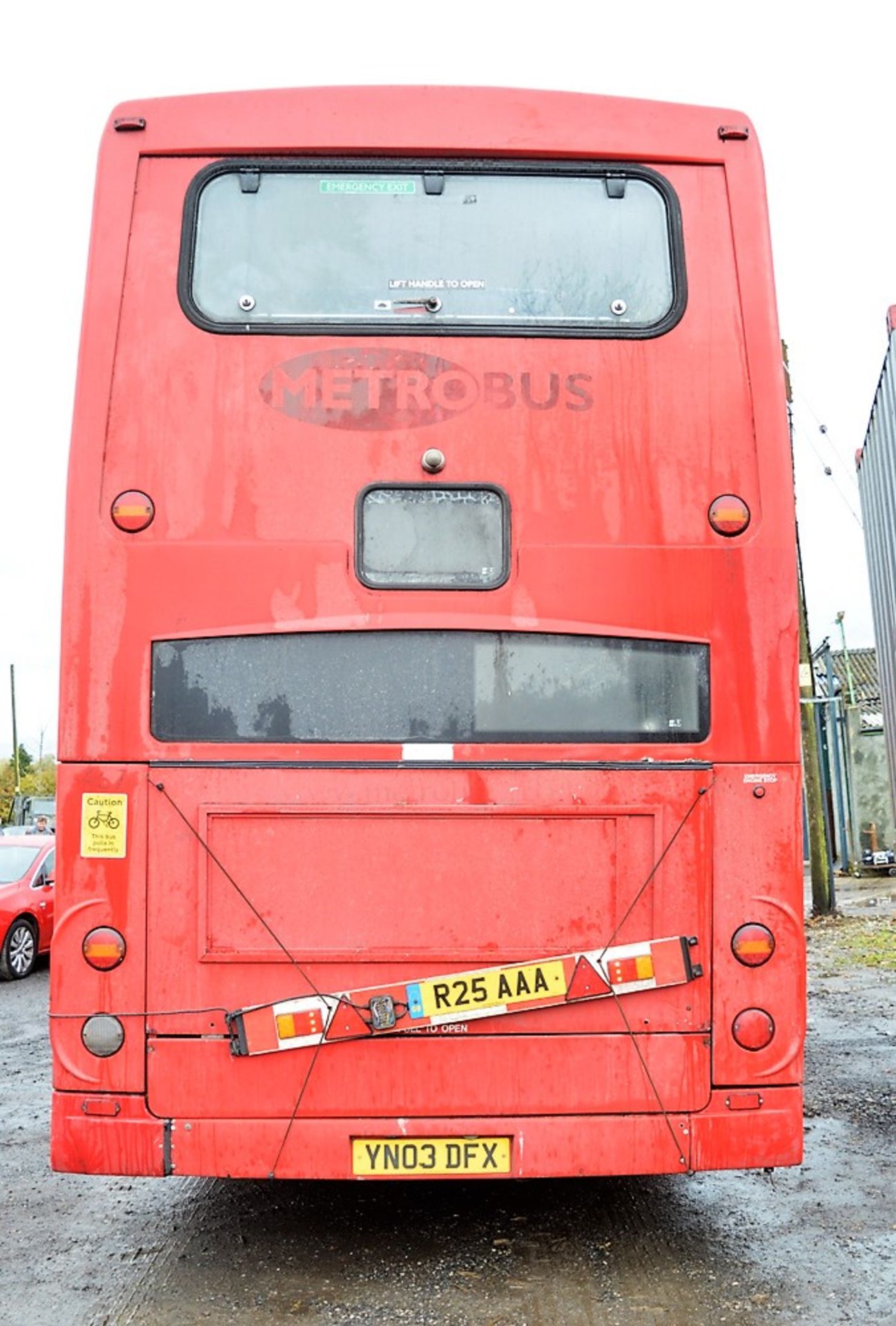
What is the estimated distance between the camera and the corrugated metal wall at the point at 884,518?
1106 centimetres

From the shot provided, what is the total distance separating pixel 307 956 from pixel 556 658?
1389mm

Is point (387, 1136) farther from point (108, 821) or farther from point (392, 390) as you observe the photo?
point (392, 390)

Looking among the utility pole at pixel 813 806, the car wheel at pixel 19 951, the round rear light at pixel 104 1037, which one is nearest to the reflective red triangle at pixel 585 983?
the round rear light at pixel 104 1037

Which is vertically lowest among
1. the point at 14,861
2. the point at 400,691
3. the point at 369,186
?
the point at 14,861

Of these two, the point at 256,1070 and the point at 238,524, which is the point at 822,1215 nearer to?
the point at 256,1070

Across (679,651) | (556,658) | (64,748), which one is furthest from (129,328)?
(679,651)

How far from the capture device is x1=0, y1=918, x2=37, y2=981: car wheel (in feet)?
48.6

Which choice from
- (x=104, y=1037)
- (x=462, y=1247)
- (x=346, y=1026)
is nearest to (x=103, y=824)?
(x=104, y=1037)

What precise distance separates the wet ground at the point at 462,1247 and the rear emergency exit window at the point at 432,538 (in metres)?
2.61

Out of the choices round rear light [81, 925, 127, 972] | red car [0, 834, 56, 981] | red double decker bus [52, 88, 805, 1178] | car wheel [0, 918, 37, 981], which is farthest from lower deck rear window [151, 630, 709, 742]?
car wheel [0, 918, 37, 981]

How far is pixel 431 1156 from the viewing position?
5.11m

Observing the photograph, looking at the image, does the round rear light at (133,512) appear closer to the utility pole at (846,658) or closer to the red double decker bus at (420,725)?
the red double decker bus at (420,725)

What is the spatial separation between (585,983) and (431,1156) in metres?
0.81

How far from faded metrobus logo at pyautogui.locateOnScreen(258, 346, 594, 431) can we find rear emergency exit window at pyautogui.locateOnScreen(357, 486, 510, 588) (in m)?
0.28
